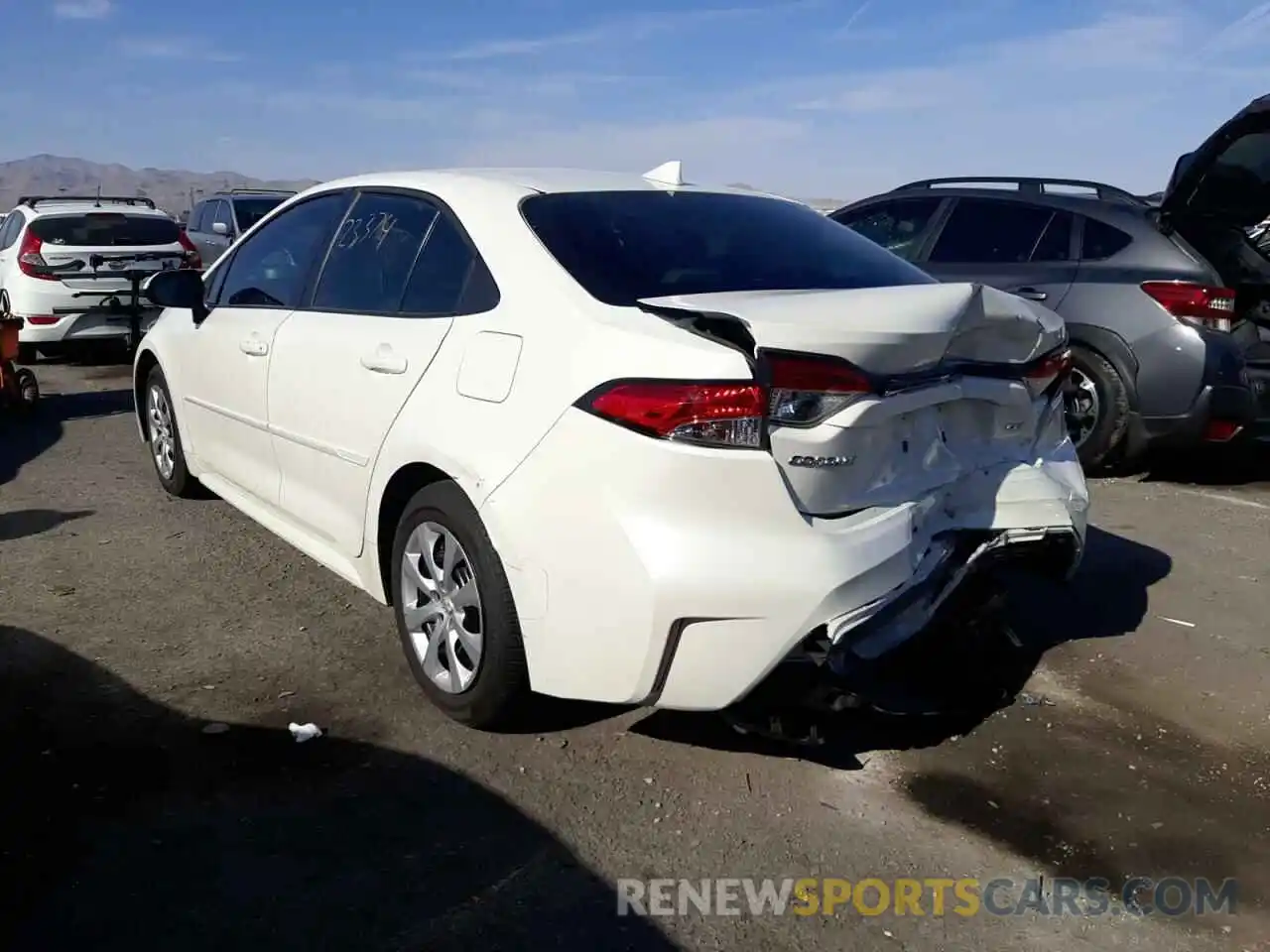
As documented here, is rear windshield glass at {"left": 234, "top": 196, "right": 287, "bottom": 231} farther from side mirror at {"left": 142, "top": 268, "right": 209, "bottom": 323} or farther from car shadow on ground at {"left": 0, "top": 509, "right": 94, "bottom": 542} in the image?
side mirror at {"left": 142, "top": 268, "right": 209, "bottom": 323}

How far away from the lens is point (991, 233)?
7254 millimetres

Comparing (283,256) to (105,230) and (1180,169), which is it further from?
(105,230)

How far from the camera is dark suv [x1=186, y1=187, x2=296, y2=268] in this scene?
566 inches

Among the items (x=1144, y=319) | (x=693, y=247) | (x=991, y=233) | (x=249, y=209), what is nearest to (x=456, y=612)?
(x=693, y=247)

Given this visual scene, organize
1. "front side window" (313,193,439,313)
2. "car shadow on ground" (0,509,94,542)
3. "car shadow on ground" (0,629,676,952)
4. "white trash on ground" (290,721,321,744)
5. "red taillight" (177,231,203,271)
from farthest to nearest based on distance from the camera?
"red taillight" (177,231,203,271), "car shadow on ground" (0,509,94,542), "front side window" (313,193,439,313), "white trash on ground" (290,721,321,744), "car shadow on ground" (0,629,676,952)

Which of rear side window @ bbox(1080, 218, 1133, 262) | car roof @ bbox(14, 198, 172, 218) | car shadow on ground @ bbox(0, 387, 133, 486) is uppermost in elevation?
rear side window @ bbox(1080, 218, 1133, 262)

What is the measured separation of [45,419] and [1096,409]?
24.0ft

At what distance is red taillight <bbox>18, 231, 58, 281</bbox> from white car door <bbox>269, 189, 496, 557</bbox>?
23.6 ft

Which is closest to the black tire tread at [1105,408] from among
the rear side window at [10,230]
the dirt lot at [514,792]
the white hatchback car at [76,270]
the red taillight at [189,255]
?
the dirt lot at [514,792]

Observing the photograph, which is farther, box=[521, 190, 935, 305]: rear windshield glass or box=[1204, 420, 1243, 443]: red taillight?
box=[1204, 420, 1243, 443]: red taillight

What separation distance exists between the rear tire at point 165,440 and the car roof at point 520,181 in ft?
6.72

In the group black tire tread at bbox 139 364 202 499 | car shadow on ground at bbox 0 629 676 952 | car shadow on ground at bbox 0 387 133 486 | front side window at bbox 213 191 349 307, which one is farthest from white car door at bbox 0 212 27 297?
car shadow on ground at bbox 0 629 676 952

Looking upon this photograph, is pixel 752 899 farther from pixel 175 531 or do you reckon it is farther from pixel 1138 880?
pixel 175 531

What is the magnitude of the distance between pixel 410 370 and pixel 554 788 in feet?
4.39
